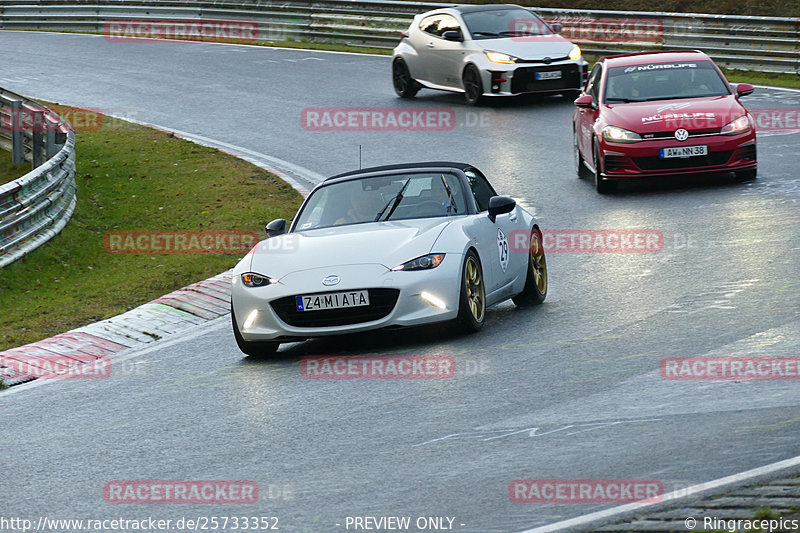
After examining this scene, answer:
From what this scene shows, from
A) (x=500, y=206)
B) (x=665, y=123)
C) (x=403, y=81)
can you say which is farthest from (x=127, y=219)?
(x=403, y=81)

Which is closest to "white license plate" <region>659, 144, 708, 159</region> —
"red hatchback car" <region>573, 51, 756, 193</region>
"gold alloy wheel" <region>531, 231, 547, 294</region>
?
"red hatchback car" <region>573, 51, 756, 193</region>

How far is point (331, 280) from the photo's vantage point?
32.8 ft

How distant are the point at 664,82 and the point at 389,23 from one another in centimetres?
1605

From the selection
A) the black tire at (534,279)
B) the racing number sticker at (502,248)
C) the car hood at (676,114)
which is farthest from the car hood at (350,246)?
the car hood at (676,114)

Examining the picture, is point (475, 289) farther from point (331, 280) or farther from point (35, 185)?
point (35, 185)

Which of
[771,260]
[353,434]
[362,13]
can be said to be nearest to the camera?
Answer: [353,434]

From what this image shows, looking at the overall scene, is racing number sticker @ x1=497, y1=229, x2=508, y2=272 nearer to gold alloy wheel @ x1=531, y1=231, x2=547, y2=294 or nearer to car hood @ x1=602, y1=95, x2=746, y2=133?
gold alloy wheel @ x1=531, y1=231, x2=547, y2=294

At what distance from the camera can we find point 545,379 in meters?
8.81

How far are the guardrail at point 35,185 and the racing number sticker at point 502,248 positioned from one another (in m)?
5.69

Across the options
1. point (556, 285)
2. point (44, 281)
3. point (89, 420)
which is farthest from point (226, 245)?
point (89, 420)

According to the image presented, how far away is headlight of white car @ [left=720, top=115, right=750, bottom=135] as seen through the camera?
1680 cm

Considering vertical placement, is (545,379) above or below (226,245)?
above

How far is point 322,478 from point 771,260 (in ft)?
22.4

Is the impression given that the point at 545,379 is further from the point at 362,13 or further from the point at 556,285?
the point at 362,13
